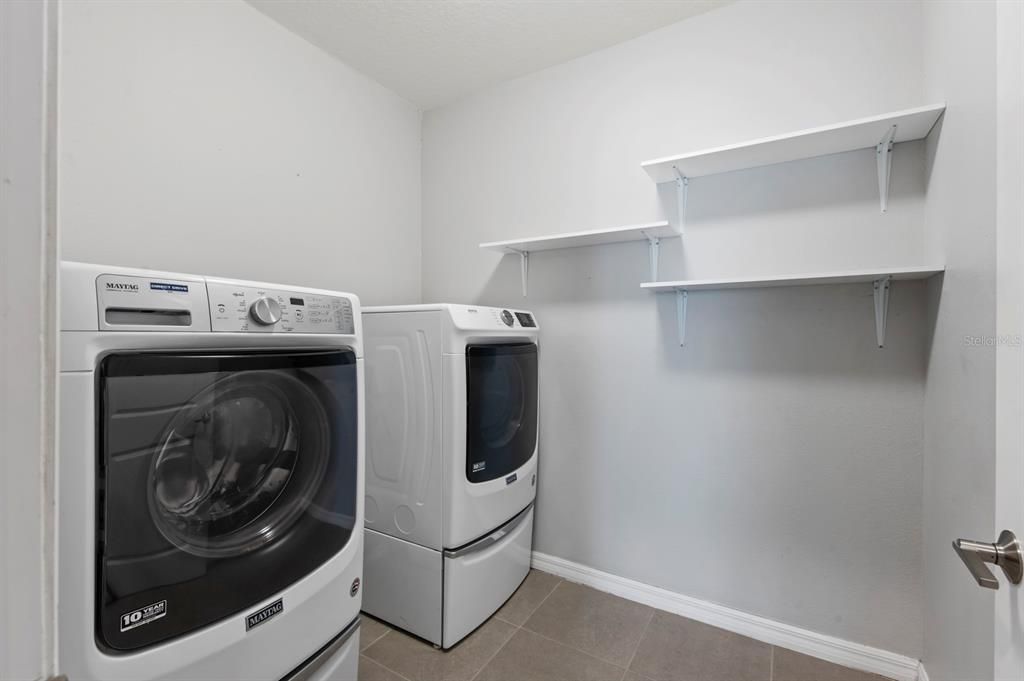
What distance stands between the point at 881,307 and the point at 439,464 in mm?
1680

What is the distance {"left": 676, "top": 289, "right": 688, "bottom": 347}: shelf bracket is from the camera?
1863 mm

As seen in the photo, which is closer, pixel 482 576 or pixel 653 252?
pixel 482 576

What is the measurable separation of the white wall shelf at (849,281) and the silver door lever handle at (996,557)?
3.17ft

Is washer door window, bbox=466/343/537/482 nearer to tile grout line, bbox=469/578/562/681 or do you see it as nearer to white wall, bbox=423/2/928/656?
white wall, bbox=423/2/928/656

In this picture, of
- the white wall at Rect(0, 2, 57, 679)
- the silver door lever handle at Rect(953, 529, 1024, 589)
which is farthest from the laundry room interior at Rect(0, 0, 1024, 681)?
the white wall at Rect(0, 2, 57, 679)

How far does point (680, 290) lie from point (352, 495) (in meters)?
1.49

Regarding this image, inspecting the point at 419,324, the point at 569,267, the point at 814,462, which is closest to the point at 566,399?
the point at 569,267

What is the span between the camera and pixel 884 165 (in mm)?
1504

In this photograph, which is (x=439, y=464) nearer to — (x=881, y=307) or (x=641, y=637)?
(x=641, y=637)

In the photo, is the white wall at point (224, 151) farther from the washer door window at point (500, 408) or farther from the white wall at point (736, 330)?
the washer door window at point (500, 408)

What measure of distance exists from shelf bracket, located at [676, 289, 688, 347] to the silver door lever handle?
1.26m

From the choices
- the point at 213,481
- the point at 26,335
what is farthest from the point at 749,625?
the point at 26,335

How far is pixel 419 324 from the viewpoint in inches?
65.7

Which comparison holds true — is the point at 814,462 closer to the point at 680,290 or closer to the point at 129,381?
the point at 680,290
